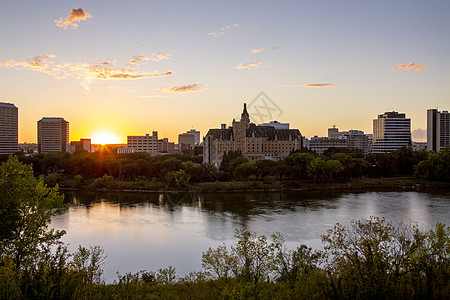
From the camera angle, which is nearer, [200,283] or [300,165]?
[200,283]

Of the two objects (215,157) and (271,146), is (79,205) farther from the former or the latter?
(271,146)

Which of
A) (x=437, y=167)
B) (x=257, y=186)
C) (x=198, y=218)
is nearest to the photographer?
(x=198, y=218)

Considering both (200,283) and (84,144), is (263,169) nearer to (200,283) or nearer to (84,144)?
(200,283)

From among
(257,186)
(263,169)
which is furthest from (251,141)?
(257,186)

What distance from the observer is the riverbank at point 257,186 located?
1257 inches

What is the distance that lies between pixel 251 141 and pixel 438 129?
3375 centimetres

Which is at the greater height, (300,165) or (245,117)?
(245,117)

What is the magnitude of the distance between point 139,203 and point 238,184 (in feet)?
31.5

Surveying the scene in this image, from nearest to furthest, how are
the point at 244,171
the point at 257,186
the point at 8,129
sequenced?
the point at 257,186
the point at 244,171
the point at 8,129

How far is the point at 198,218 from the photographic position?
68.0ft

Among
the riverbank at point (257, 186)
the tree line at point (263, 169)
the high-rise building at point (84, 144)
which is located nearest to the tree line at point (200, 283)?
the riverbank at point (257, 186)

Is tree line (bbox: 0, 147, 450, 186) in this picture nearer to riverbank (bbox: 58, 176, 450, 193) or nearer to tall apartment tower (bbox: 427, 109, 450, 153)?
riverbank (bbox: 58, 176, 450, 193)

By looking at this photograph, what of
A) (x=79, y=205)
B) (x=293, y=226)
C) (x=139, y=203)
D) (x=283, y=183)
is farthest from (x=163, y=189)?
(x=293, y=226)

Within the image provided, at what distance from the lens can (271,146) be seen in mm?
53656
